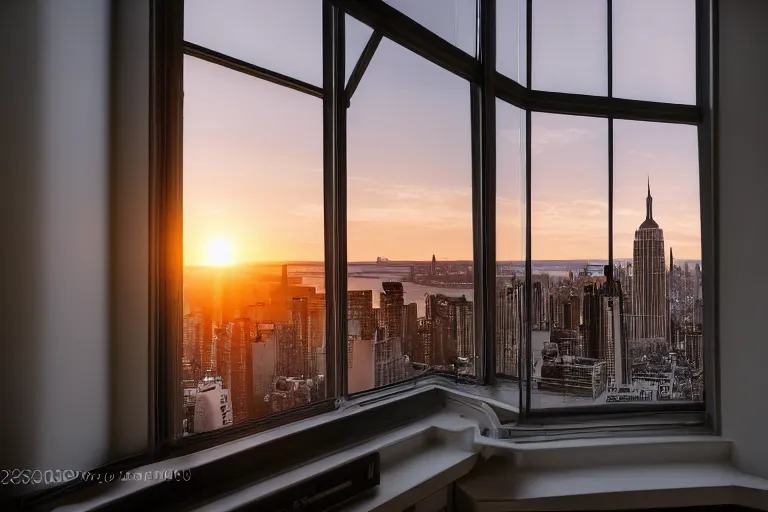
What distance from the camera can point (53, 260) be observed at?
2.96 feet

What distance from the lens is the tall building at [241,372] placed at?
3.88 feet

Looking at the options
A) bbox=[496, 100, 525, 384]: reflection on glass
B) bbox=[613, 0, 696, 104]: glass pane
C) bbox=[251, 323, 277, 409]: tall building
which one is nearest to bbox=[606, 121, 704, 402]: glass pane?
bbox=[613, 0, 696, 104]: glass pane

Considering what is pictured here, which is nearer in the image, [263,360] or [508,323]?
[263,360]

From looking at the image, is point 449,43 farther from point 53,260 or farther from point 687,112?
point 53,260

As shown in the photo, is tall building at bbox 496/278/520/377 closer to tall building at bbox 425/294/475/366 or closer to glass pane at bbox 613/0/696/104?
tall building at bbox 425/294/475/366

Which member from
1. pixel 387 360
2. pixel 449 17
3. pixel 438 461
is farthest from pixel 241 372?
pixel 449 17

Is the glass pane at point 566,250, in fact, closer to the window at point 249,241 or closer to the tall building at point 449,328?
the tall building at point 449,328

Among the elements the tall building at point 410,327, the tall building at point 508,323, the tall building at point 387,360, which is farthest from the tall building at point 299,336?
the tall building at point 508,323

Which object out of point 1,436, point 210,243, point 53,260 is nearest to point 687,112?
point 210,243

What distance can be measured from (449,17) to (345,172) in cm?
77

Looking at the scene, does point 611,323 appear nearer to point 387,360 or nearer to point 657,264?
point 657,264

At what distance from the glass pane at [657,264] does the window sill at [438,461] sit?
0.23 metres

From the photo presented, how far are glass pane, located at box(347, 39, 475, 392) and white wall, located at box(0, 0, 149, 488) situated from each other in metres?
0.64

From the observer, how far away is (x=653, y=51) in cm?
179
